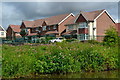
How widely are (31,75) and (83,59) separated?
309cm

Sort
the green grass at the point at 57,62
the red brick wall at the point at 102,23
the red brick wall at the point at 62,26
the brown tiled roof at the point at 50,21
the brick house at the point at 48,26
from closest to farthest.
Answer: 1. the green grass at the point at 57,62
2. the red brick wall at the point at 102,23
3. the red brick wall at the point at 62,26
4. the brick house at the point at 48,26
5. the brown tiled roof at the point at 50,21

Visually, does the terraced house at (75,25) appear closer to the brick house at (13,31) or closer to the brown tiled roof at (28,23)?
the brown tiled roof at (28,23)

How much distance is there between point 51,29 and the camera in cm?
4812

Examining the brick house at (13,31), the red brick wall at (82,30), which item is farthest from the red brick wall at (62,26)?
the brick house at (13,31)

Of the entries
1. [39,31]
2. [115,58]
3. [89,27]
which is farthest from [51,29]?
[115,58]

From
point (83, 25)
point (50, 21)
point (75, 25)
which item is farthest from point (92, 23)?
point (50, 21)

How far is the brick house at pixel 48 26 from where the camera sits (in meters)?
45.9

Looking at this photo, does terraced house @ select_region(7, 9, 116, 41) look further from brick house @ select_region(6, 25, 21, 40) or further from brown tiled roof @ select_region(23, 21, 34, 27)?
brick house @ select_region(6, 25, 21, 40)

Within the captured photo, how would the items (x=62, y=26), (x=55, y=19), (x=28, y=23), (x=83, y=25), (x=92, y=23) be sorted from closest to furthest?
1. (x=92, y=23)
2. (x=83, y=25)
3. (x=62, y=26)
4. (x=55, y=19)
5. (x=28, y=23)

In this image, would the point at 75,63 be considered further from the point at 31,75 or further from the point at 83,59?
the point at 31,75

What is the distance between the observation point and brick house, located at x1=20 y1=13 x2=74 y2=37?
45.9 meters

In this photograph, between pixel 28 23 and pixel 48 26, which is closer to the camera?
pixel 48 26

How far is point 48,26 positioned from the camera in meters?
49.1

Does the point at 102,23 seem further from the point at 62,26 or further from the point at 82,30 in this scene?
the point at 62,26
